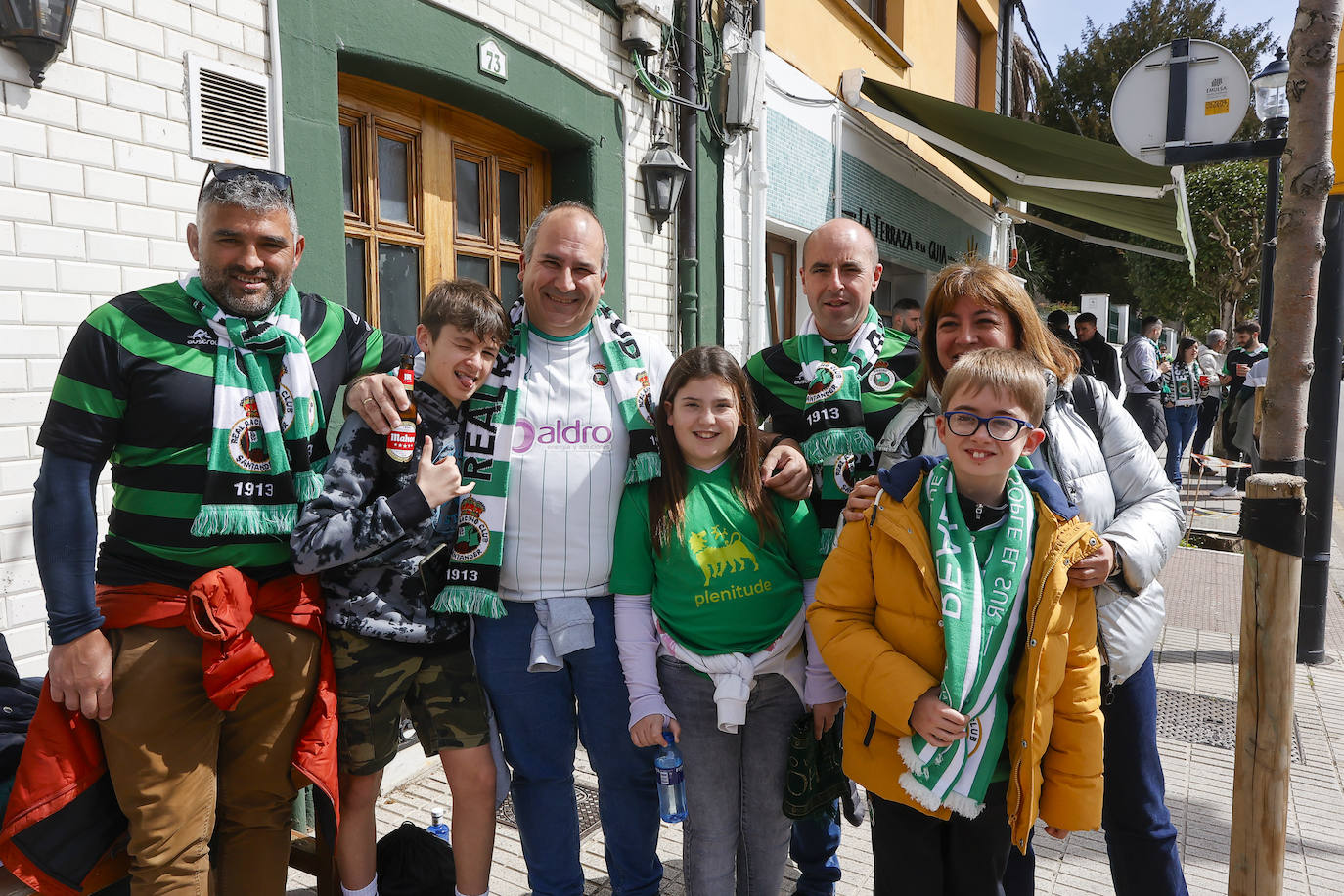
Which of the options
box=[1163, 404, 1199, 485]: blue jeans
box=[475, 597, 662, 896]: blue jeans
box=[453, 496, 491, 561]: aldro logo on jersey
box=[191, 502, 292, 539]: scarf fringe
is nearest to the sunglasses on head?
box=[191, 502, 292, 539]: scarf fringe

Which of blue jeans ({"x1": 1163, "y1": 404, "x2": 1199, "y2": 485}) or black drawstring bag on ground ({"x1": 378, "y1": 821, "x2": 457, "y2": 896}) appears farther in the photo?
blue jeans ({"x1": 1163, "y1": 404, "x2": 1199, "y2": 485})

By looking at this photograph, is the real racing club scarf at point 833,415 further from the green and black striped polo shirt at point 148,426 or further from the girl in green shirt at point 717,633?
the green and black striped polo shirt at point 148,426

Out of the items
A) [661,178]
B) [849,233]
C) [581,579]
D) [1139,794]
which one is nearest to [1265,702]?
[1139,794]

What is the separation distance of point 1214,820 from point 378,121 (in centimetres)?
449

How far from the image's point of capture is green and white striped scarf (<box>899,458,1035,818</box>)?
1878 millimetres

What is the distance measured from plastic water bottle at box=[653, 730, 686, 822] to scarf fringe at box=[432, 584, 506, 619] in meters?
0.59

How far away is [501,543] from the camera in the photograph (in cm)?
228

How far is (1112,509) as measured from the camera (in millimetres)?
2146

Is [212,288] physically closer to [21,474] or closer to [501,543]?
[501,543]

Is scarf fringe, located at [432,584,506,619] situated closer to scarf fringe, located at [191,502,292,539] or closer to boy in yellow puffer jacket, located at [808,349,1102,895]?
scarf fringe, located at [191,502,292,539]

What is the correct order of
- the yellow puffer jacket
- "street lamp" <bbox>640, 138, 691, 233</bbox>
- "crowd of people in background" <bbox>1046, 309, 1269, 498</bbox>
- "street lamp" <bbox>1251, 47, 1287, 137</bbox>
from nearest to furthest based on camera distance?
the yellow puffer jacket
"street lamp" <bbox>640, 138, 691, 233</bbox>
"street lamp" <bbox>1251, 47, 1287, 137</bbox>
"crowd of people in background" <bbox>1046, 309, 1269, 498</bbox>

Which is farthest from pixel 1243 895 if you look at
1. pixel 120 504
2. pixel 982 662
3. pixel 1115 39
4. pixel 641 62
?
pixel 1115 39

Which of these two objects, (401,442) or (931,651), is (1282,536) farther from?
(401,442)

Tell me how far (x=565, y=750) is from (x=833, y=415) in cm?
119
